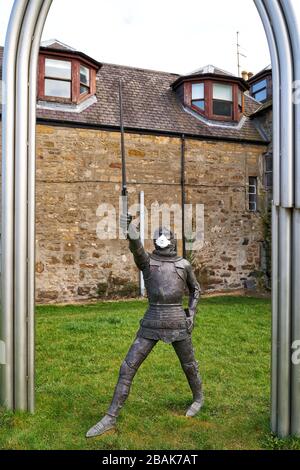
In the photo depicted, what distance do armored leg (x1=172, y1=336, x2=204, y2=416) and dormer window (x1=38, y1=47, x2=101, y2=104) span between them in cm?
1059

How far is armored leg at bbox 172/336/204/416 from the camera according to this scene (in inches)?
183

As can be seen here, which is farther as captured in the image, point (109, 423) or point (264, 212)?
point (264, 212)

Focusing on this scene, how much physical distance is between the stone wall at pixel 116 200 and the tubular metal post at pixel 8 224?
829 centimetres

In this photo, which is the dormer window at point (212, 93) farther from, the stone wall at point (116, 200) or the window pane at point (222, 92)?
the stone wall at point (116, 200)

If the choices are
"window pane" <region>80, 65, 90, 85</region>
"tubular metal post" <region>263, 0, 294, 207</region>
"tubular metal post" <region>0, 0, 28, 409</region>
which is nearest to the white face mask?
"tubular metal post" <region>263, 0, 294, 207</region>

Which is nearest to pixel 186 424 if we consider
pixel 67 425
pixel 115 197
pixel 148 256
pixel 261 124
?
pixel 67 425

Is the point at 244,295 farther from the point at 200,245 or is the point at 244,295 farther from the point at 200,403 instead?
the point at 200,403

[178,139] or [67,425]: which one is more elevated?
[178,139]

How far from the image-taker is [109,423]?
4.35 m

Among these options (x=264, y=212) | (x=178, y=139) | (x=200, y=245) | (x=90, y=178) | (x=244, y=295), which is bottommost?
(x=244, y=295)

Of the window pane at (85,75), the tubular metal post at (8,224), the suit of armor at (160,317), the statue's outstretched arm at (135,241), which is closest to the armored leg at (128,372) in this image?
the suit of armor at (160,317)

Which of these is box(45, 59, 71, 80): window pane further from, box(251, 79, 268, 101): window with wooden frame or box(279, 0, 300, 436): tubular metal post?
box(279, 0, 300, 436): tubular metal post

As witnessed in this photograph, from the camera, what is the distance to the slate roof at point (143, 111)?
13268 millimetres
